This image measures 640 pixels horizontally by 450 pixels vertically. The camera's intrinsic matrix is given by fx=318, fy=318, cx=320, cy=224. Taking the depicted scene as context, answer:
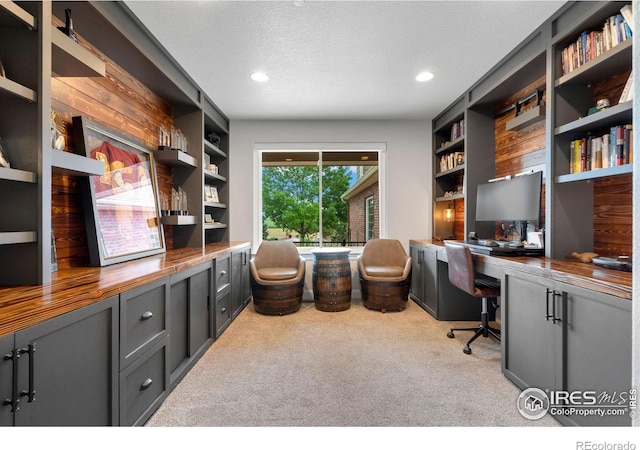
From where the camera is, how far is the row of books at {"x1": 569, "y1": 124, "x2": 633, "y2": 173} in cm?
188

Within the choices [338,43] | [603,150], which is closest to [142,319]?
[338,43]

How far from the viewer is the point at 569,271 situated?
5.74 ft

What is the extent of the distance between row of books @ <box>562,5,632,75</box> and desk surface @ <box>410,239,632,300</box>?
1.35 metres

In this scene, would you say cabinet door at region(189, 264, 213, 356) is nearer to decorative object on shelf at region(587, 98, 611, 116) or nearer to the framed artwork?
the framed artwork

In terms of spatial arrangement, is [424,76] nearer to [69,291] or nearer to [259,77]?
[259,77]

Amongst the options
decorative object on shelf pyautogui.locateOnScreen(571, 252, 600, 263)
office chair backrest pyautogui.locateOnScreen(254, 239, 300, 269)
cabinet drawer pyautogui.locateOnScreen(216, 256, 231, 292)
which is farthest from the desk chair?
cabinet drawer pyautogui.locateOnScreen(216, 256, 231, 292)

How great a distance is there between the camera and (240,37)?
2496mm

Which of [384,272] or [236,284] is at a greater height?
[384,272]

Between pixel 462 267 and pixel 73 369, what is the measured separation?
106 inches

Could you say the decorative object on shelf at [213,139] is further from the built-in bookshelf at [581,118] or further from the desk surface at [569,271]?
the desk surface at [569,271]

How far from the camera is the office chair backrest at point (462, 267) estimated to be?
2662mm

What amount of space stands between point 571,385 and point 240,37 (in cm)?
314

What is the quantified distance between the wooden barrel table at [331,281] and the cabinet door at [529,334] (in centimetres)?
196

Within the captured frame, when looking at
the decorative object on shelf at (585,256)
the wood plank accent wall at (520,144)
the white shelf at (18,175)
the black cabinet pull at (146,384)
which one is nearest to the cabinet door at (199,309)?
the black cabinet pull at (146,384)
